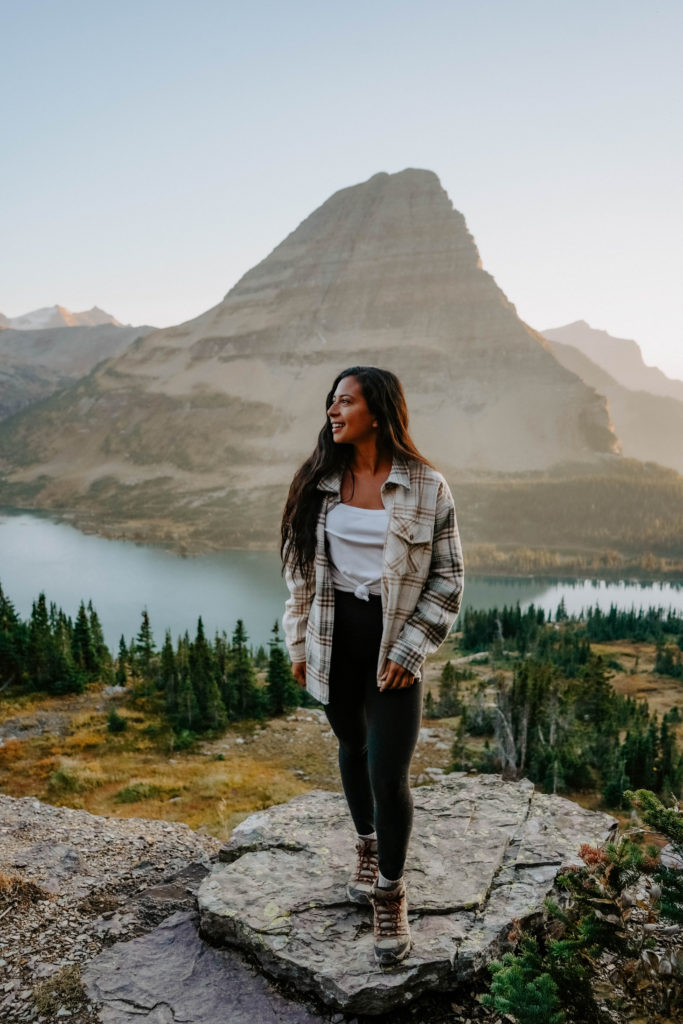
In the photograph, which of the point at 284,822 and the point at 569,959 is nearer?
the point at 569,959

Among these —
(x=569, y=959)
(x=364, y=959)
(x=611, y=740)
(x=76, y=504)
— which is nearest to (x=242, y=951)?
(x=364, y=959)

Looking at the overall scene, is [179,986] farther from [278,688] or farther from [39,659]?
[39,659]

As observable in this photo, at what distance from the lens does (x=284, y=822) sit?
459cm

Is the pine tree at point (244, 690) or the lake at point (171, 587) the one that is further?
the lake at point (171, 587)

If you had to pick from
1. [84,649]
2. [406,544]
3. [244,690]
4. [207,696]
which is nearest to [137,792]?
[207,696]

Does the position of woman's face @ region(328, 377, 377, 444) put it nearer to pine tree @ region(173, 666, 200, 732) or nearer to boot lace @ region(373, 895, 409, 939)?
boot lace @ region(373, 895, 409, 939)

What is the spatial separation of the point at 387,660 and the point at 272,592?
3496 inches

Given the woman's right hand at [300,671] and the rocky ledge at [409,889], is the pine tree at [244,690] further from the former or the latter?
the woman's right hand at [300,671]

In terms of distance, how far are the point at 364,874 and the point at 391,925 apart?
17.3 inches

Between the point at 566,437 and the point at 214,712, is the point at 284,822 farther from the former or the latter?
the point at 566,437

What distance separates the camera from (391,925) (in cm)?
308

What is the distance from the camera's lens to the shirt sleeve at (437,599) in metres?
2.83

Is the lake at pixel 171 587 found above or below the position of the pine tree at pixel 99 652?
below

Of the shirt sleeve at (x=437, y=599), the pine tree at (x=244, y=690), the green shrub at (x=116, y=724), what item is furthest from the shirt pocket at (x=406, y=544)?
the pine tree at (x=244, y=690)
